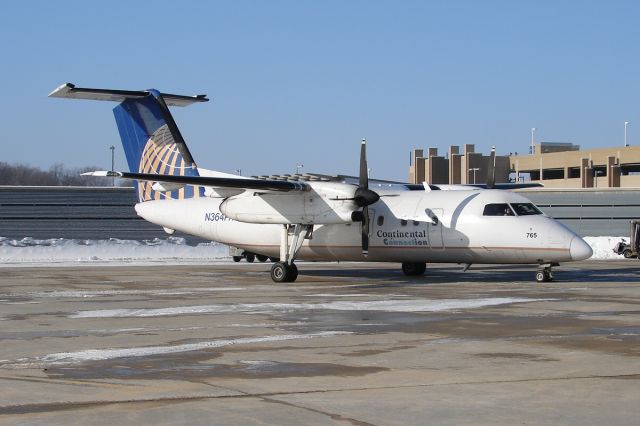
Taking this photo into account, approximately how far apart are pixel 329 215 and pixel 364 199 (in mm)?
1246

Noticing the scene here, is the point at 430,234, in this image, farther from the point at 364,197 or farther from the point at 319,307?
the point at 319,307

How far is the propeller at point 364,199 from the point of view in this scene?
2719 centimetres

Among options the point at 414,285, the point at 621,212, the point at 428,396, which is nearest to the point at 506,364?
the point at 428,396

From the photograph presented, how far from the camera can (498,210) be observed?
26.7 metres

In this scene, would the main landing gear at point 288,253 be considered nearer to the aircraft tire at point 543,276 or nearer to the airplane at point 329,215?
the airplane at point 329,215

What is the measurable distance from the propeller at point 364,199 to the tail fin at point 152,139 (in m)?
6.80

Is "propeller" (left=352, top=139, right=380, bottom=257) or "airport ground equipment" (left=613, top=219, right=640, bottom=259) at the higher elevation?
"propeller" (left=352, top=139, right=380, bottom=257)

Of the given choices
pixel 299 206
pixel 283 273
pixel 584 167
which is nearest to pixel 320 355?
pixel 283 273

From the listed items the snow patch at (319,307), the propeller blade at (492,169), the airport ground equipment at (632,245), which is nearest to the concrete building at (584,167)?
the airport ground equipment at (632,245)

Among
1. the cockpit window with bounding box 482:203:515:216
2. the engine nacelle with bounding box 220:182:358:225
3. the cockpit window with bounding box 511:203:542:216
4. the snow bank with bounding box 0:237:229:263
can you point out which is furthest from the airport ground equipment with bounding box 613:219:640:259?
the engine nacelle with bounding box 220:182:358:225

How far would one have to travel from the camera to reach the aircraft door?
1071 inches

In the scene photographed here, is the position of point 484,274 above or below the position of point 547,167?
below

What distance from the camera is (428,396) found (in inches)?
372

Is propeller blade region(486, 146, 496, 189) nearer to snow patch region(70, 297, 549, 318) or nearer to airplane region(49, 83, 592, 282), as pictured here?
airplane region(49, 83, 592, 282)
